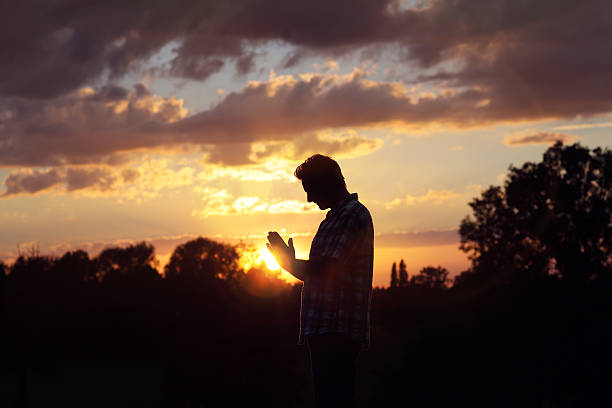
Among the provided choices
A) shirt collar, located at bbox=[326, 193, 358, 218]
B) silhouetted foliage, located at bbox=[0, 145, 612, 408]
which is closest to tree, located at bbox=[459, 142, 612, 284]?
silhouetted foliage, located at bbox=[0, 145, 612, 408]

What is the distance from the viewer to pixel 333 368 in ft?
12.0

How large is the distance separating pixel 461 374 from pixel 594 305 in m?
4.57

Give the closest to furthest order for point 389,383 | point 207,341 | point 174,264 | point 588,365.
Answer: point 207,341, point 588,365, point 389,383, point 174,264

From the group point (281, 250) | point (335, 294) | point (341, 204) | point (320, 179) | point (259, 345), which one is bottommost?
point (259, 345)

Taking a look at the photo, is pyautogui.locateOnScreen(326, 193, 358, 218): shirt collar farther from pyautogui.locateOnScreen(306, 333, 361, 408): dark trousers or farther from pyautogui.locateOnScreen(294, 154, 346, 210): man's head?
pyautogui.locateOnScreen(306, 333, 361, 408): dark trousers

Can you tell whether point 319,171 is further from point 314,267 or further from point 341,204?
point 314,267

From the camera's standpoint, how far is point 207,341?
12.0 meters

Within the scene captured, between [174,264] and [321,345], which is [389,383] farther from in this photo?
[174,264]

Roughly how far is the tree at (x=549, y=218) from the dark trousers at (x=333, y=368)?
4056 cm

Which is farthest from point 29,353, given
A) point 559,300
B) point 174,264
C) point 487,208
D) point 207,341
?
point 174,264

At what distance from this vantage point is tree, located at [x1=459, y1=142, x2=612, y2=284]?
4369 cm

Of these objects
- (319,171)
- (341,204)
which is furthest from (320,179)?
(341,204)

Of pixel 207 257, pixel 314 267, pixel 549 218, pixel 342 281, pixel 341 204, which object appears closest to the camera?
pixel 314 267

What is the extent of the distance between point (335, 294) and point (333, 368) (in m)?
0.43
